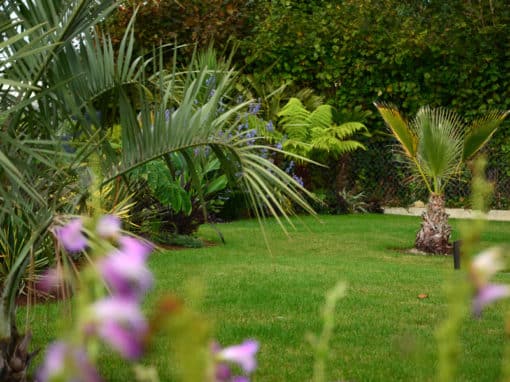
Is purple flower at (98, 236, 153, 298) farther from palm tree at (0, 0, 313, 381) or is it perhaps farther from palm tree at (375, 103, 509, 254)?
palm tree at (375, 103, 509, 254)

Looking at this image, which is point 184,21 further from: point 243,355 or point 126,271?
point 126,271

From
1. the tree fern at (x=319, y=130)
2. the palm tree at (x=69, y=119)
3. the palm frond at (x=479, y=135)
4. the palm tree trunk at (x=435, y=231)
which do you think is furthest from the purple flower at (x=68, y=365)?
the tree fern at (x=319, y=130)

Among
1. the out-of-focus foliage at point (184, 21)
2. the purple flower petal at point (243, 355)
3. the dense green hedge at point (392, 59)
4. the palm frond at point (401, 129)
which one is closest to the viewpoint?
the purple flower petal at point (243, 355)

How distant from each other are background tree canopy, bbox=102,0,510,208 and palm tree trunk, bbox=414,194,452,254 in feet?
13.3

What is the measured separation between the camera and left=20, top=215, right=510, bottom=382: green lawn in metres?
3.78

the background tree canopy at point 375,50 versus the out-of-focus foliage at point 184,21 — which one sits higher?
the out-of-focus foliage at point 184,21

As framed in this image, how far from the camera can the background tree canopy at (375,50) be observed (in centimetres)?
1226

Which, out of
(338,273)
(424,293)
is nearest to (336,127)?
(338,273)

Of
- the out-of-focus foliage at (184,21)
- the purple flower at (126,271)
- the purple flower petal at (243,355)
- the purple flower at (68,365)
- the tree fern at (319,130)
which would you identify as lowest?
the tree fern at (319,130)

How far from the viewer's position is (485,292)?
57cm

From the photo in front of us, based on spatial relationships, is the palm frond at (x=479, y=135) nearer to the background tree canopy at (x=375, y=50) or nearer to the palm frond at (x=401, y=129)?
the palm frond at (x=401, y=129)

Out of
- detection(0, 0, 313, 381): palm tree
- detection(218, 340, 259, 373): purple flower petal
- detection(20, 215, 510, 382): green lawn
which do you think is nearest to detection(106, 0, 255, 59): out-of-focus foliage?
detection(20, 215, 510, 382): green lawn

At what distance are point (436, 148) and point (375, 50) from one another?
17.6 ft

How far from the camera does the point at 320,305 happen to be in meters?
5.15
